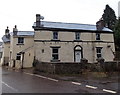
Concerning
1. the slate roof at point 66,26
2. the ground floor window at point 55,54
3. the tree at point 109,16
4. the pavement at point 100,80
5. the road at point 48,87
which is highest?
the tree at point 109,16

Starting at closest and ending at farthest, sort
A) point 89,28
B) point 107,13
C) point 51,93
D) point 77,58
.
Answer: point 51,93 < point 77,58 < point 89,28 < point 107,13

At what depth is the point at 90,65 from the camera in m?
20.5

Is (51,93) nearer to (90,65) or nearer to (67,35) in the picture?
(90,65)

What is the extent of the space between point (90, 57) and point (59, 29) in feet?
22.6

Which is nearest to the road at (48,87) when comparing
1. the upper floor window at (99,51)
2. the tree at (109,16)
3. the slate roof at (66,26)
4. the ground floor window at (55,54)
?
the ground floor window at (55,54)

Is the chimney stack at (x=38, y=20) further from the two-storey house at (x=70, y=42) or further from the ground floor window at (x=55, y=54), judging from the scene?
the ground floor window at (x=55, y=54)

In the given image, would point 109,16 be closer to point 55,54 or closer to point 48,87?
A: point 55,54

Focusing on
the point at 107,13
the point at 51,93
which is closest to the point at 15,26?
the point at 51,93

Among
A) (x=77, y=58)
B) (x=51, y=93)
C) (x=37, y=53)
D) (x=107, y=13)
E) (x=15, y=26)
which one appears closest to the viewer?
(x=51, y=93)

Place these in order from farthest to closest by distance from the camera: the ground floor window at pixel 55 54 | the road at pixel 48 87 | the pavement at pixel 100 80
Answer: the ground floor window at pixel 55 54 → the pavement at pixel 100 80 → the road at pixel 48 87

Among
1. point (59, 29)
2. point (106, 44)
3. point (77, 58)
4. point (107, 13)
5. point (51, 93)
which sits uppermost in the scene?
point (107, 13)

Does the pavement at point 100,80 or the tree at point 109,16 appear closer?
the pavement at point 100,80

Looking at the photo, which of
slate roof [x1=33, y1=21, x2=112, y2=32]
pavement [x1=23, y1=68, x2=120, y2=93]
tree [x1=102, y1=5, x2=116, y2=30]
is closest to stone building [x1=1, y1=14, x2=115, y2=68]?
slate roof [x1=33, y1=21, x2=112, y2=32]

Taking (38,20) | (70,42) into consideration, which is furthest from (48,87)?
(38,20)
